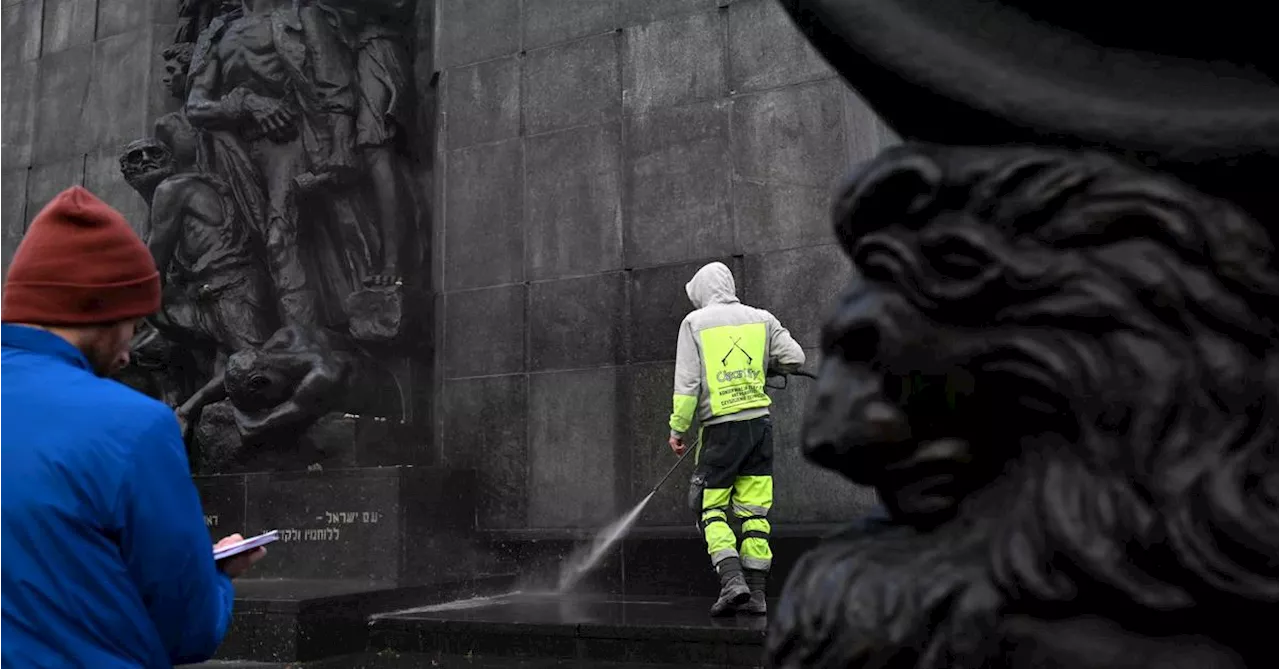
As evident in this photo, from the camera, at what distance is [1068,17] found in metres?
1.19

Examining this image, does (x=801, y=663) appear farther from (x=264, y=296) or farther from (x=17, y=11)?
(x=17, y=11)

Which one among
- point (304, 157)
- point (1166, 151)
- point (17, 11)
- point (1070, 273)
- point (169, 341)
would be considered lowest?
point (1070, 273)

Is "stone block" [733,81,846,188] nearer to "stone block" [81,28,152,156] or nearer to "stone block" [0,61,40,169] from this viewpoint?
"stone block" [81,28,152,156]

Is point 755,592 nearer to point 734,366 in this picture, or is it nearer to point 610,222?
point 734,366

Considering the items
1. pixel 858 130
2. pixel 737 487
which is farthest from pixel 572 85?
pixel 737 487

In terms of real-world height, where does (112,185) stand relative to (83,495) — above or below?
above

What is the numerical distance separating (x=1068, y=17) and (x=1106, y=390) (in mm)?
433

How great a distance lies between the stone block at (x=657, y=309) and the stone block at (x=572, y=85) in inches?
57.2

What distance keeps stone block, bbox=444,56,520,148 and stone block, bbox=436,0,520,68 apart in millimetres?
106

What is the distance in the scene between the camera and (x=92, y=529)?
1735 mm

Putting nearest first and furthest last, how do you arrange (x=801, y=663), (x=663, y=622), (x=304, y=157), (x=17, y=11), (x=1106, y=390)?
(x=1106, y=390) → (x=801, y=663) → (x=663, y=622) → (x=304, y=157) → (x=17, y=11)

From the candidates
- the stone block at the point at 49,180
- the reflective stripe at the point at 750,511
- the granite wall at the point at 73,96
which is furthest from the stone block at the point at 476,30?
the stone block at the point at 49,180

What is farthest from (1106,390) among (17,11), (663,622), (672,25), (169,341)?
(17,11)

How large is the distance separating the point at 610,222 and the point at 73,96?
7.85m
